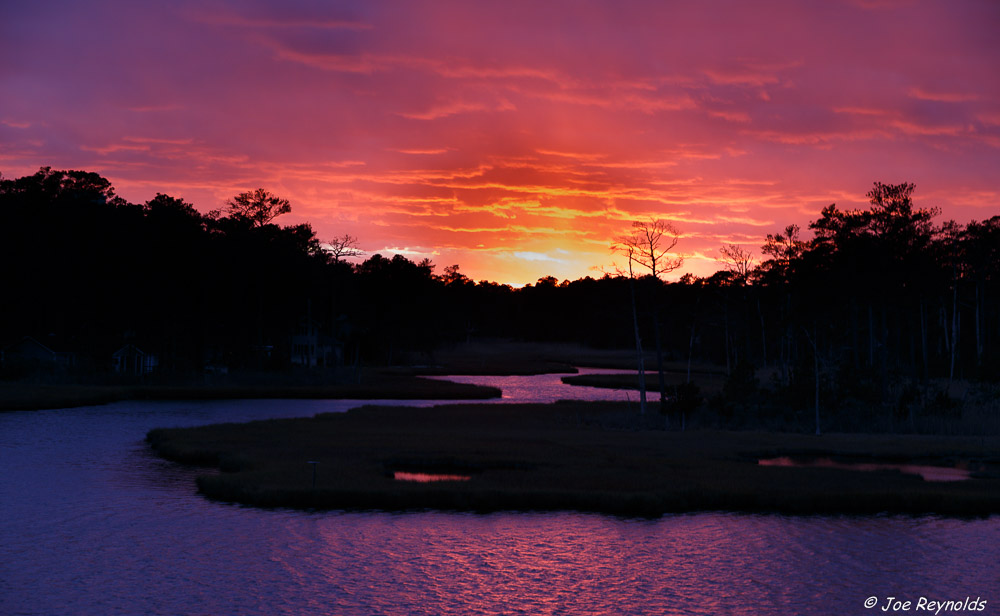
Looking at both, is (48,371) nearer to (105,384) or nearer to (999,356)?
(105,384)

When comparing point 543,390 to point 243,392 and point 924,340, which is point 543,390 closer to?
point 243,392

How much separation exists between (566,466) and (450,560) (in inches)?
565

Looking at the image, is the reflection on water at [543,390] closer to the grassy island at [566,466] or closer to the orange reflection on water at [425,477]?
the grassy island at [566,466]

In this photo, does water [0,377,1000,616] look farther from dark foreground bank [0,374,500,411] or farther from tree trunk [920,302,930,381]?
tree trunk [920,302,930,381]

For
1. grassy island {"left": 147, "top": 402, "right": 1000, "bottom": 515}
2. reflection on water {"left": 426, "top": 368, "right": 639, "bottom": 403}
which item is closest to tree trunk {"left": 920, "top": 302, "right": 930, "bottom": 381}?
reflection on water {"left": 426, "top": 368, "right": 639, "bottom": 403}

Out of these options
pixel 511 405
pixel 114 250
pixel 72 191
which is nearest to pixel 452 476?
pixel 511 405

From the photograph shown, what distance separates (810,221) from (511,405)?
4090cm

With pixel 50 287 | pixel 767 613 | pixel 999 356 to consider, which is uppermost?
pixel 50 287

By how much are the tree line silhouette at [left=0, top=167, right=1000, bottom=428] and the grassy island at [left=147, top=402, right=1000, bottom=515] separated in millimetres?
29084

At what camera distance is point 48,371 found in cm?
9525

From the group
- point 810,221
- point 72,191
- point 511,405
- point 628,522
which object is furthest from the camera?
point 72,191

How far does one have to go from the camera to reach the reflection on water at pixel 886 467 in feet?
120

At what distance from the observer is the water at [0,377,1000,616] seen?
66.1ft

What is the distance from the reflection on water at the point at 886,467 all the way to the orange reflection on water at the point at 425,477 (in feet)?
46.9
